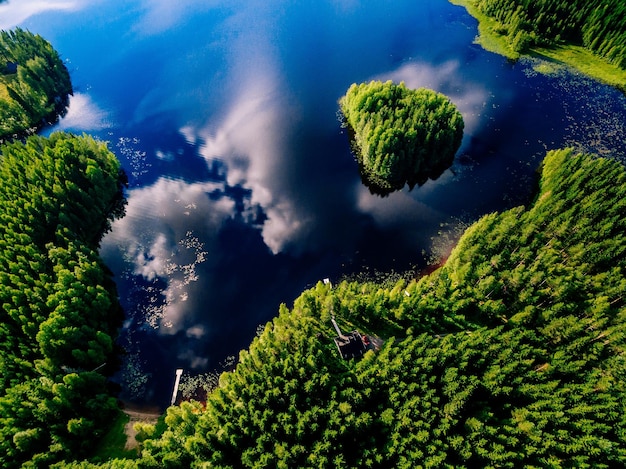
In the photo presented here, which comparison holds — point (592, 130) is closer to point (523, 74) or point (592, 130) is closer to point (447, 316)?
point (523, 74)

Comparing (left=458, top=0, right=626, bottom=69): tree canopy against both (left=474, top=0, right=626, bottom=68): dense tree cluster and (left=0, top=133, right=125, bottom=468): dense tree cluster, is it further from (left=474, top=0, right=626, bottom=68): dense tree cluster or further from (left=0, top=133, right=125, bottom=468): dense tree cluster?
(left=0, top=133, right=125, bottom=468): dense tree cluster

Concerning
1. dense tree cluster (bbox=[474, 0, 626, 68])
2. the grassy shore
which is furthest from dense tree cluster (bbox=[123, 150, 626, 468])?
dense tree cluster (bbox=[474, 0, 626, 68])

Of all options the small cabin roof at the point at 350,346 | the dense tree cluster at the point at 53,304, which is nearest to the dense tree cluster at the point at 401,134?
the small cabin roof at the point at 350,346

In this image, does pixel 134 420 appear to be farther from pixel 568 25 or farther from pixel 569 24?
pixel 569 24

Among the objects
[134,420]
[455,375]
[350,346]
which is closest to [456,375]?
[455,375]

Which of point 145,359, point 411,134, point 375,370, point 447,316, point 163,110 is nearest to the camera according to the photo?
point 375,370

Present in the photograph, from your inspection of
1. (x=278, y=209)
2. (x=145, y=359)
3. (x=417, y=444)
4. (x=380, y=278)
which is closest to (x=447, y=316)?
(x=380, y=278)
